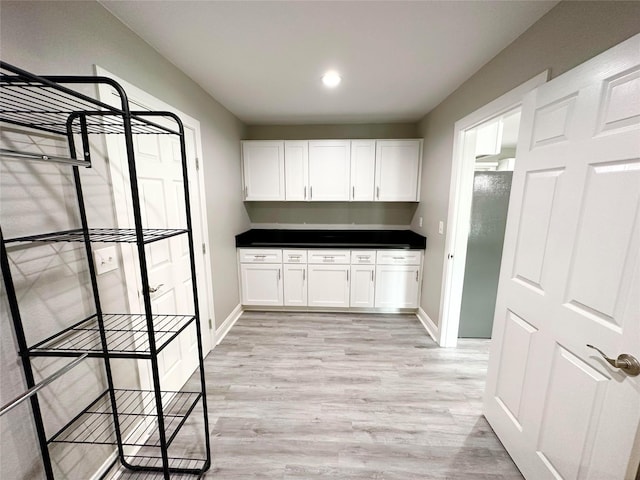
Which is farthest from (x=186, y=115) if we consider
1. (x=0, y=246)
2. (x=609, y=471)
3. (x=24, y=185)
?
(x=609, y=471)

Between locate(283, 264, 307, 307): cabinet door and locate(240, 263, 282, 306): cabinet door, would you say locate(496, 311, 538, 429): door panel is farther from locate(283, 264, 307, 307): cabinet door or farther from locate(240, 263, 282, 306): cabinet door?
locate(240, 263, 282, 306): cabinet door

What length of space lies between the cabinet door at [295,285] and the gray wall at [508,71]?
4.86 ft

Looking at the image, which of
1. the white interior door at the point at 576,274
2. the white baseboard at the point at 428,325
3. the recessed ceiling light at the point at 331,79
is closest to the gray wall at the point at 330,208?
the white baseboard at the point at 428,325

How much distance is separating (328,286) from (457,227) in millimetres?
1624

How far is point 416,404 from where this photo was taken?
1865 mm

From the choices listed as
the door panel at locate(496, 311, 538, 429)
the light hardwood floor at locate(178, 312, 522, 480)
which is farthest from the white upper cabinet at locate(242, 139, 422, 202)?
the door panel at locate(496, 311, 538, 429)

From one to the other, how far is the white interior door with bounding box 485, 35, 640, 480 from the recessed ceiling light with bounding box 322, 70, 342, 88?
51.0 inches

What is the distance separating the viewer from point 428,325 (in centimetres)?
285

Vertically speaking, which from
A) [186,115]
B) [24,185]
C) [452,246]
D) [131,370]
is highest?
[186,115]

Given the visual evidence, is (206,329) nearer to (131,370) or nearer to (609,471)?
(131,370)

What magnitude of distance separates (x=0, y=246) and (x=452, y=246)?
276 centimetres

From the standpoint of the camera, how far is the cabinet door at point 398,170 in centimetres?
317

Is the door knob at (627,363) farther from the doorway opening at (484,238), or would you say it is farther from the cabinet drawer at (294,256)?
the cabinet drawer at (294,256)

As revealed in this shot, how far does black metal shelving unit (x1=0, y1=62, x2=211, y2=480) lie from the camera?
2.74ft
